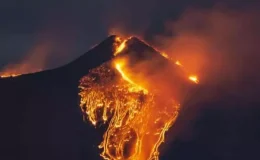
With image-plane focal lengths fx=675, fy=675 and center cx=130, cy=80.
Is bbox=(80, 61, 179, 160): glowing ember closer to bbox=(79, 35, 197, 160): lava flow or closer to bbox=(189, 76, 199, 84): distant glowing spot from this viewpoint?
bbox=(79, 35, 197, 160): lava flow

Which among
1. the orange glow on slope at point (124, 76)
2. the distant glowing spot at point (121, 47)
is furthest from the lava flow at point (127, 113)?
the distant glowing spot at point (121, 47)

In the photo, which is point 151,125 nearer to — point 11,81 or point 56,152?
point 56,152

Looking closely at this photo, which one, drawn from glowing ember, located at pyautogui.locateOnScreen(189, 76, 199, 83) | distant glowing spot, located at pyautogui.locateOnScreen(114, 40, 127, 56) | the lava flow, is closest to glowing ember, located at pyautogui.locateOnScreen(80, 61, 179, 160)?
the lava flow

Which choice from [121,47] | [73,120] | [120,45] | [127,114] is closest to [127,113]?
[127,114]

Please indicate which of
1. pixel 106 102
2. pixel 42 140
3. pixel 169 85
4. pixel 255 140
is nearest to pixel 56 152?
pixel 42 140

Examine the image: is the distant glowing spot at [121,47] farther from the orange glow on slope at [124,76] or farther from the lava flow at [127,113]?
the lava flow at [127,113]

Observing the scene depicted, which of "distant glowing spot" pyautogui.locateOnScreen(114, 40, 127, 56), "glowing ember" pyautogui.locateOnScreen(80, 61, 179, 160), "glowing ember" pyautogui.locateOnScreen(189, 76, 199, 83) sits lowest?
"glowing ember" pyautogui.locateOnScreen(80, 61, 179, 160)

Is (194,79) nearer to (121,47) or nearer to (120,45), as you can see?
(121,47)
